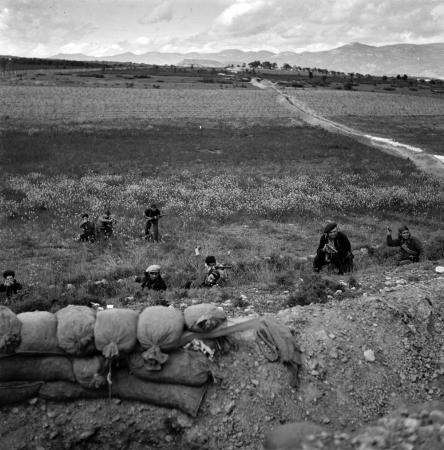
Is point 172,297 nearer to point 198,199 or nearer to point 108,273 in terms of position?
point 108,273

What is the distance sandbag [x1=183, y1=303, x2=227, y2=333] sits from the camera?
23.1ft

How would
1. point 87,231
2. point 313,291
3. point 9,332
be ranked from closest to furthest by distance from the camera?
1. point 9,332
2. point 313,291
3. point 87,231

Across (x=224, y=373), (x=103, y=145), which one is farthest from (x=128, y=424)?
(x=103, y=145)

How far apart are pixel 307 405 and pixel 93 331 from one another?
12.2ft

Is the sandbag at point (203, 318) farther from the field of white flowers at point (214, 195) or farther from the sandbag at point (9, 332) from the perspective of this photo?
the field of white flowers at point (214, 195)

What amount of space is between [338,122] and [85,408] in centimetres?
5918

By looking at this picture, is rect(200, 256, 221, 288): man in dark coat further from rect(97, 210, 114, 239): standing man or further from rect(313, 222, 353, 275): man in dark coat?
rect(97, 210, 114, 239): standing man

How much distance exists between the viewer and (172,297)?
33.1ft

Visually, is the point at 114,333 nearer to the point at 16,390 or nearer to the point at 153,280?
the point at 16,390

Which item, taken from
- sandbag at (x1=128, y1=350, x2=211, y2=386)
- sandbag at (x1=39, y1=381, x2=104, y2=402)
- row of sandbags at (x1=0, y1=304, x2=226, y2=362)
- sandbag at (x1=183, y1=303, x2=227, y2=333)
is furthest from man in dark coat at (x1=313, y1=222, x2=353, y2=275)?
sandbag at (x1=39, y1=381, x2=104, y2=402)

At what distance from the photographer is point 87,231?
1588 centimetres

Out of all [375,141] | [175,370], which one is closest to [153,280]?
[175,370]

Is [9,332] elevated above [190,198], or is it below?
above

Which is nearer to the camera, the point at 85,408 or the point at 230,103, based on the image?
the point at 85,408
